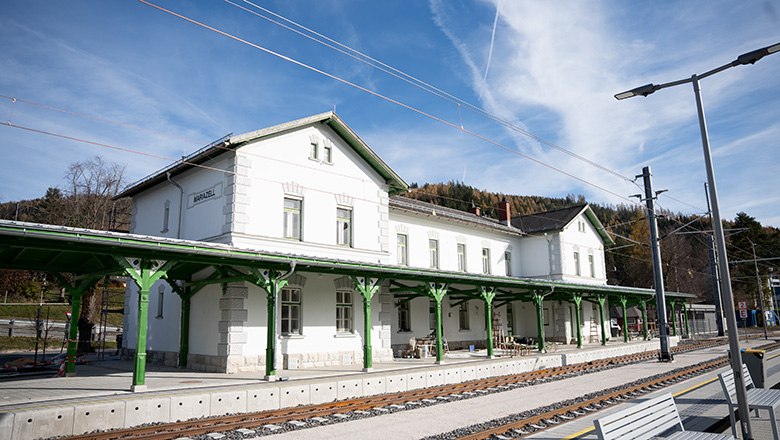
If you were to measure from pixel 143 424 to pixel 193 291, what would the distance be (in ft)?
21.9

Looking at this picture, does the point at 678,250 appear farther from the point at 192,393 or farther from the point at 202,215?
the point at 192,393

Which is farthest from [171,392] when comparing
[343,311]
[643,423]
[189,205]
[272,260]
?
[189,205]

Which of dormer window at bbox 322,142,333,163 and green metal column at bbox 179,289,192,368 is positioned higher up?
dormer window at bbox 322,142,333,163

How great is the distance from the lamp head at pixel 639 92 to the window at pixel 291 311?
10923mm

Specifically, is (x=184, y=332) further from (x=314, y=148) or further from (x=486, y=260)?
(x=486, y=260)

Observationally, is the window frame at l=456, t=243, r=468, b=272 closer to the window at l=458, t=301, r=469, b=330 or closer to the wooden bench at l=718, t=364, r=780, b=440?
the window at l=458, t=301, r=469, b=330

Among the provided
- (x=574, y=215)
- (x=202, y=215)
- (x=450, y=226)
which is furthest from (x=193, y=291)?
(x=574, y=215)

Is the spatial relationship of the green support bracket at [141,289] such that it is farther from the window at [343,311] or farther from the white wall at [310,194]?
the window at [343,311]

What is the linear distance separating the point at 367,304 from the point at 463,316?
36.2 ft

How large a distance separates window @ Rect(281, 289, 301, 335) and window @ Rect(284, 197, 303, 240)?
6.10 ft

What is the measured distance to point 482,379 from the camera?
51.3ft

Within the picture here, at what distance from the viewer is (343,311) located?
17.5m

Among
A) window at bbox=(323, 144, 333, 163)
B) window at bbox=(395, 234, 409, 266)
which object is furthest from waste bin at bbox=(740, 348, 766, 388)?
window at bbox=(395, 234, 409, 266)

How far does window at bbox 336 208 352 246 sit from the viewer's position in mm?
18141
